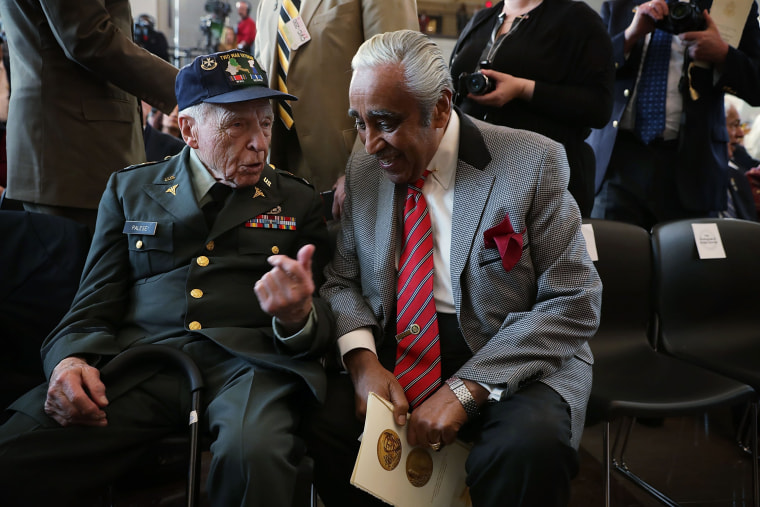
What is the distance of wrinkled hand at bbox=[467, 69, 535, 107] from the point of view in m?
2.25

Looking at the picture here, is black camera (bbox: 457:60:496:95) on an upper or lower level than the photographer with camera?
upper

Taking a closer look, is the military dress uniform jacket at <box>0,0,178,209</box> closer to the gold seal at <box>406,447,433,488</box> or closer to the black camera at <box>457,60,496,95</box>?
the black camera at <box>457,60,496,95</box>

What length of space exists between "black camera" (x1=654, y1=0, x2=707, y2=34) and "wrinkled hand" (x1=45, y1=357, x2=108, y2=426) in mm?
2427

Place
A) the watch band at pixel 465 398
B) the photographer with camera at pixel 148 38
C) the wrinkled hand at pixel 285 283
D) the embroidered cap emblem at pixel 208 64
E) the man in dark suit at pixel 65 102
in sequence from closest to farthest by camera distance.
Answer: the wrinkled hand at pixel 285 283, the watch band at pixel 465 398, the embroidered cap emblem at pixel 208 64, the man in dark suit at pixel 65 102, the photographer with camera at pixel 148 38

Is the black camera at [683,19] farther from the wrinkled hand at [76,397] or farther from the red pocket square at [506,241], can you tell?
the wrinkled hand at [76,397]

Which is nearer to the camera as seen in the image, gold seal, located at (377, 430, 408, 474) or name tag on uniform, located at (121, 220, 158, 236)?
gold seal, located at (377, 430, 408, 474)

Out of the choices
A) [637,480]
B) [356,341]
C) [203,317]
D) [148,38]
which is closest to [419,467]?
[356,341]

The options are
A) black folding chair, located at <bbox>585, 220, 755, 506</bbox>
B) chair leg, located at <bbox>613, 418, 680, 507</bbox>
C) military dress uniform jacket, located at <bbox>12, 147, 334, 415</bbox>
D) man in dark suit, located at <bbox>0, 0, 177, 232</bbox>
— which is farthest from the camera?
chair leg, located at <bbox>613, 418, 680, 507</bbox>

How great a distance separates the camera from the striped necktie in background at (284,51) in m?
2.28

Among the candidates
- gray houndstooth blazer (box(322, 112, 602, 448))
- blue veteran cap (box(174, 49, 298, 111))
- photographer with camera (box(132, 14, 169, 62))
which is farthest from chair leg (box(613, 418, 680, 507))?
photographer with camera (box(132, 14, 169, 62))

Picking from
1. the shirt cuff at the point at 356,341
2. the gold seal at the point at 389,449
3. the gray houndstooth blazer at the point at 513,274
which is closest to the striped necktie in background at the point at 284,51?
the gray houndstooth blazer at the point at 513,274

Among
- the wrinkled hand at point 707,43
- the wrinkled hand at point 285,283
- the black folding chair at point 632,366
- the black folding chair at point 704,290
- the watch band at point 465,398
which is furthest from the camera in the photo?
the wrinkled hand at point 707,43

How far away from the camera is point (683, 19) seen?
104 inches

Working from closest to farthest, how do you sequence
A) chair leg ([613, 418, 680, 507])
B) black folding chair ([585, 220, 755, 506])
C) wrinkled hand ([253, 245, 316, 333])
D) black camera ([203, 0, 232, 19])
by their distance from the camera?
1. wrinkled hand ([253, 245, 316, 333])
2. black folding chair ([585, 220, 755, 506])
3. chair leg ([613, 418, 680, 507])
4. black camera ([203, 0, 232, 19])
